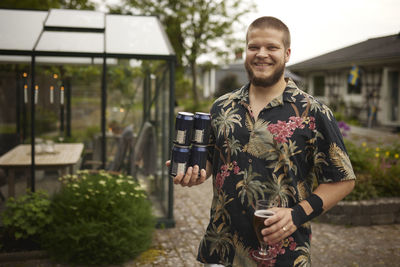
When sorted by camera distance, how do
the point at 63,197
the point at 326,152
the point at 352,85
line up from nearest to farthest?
the point at 326,152 < the point at 63,197 < the point at 352,85

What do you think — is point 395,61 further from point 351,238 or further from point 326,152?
point 326,152

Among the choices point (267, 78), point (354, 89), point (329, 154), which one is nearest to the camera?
point (329, 154)

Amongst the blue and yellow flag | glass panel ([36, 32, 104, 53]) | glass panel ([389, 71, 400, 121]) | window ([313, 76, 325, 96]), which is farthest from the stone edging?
window ([313, 76, 325, 96])

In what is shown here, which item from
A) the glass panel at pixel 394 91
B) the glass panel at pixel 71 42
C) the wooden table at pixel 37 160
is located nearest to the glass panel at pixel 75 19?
the glass panel at pixel 71 42

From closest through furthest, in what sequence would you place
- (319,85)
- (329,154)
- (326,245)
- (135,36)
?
(329,154), (326,245), (135,36), (319,85)

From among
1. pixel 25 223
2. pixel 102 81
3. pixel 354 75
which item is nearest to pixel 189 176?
pixel 25 223

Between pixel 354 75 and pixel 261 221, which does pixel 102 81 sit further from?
pixel 354 75

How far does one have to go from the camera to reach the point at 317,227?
18.9 feet

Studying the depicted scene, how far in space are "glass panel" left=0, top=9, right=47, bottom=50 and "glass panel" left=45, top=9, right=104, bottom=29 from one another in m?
0.16

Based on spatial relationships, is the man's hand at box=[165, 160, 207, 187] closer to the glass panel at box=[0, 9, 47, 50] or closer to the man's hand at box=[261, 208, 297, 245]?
the man's hand at box=[261, 208, 297, 245]

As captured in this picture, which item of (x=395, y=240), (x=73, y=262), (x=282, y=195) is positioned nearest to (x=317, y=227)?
(x=395, y=240)

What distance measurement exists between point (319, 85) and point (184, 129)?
21195 millimetres

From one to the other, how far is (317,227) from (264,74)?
439cm

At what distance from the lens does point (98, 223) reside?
4371 millimetres
